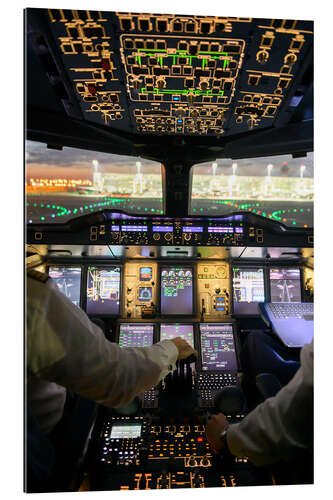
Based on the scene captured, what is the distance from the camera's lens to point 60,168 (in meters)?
1.95

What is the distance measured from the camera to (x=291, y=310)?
2.03m

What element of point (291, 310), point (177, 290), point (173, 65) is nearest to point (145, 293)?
point (177, 290)

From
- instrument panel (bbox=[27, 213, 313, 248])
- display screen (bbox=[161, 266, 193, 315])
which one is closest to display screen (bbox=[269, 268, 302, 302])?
instrument panel (bbox=[27, 213, 313, 248])

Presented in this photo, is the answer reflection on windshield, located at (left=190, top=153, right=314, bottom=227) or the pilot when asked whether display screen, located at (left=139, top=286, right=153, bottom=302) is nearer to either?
reflection on windshield, located at (left=190, top=153, right=314, bottom=227)

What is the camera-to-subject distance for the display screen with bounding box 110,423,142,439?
4.98ft

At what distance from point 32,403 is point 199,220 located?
1.48m

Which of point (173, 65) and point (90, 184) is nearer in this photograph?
point (173, 65)

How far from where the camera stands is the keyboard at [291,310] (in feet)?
6.49

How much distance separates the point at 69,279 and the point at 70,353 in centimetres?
191

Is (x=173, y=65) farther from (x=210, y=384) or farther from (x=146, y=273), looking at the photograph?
(x=210, y=384)

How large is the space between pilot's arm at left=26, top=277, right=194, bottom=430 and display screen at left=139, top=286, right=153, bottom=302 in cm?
163

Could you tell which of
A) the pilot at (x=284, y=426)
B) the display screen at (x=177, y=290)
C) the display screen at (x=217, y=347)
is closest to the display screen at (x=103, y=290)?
the display screen at (x=177, y=290)
